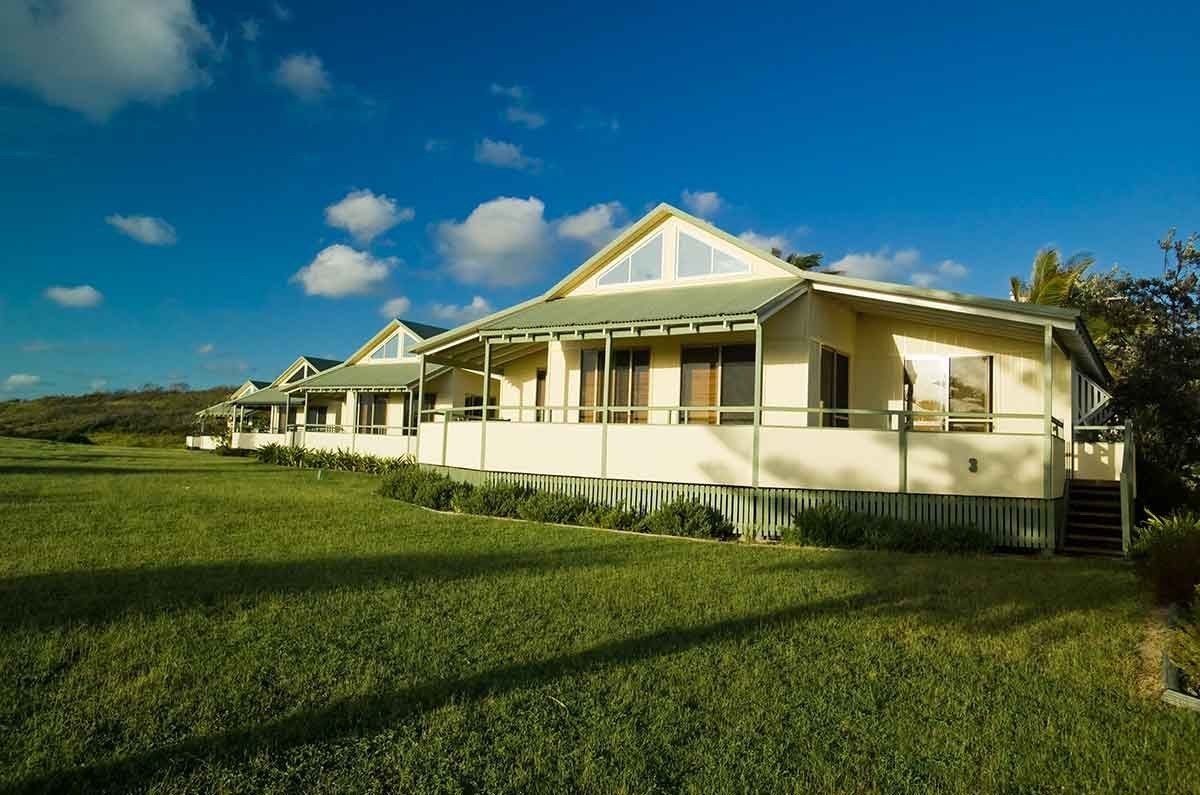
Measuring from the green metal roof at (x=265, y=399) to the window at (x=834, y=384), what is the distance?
105 ft

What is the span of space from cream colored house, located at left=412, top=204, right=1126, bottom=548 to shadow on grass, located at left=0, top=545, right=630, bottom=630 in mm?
4056

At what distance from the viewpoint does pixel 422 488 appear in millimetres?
16781

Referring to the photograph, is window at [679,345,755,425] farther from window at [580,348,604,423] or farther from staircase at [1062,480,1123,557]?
staircase at [1062,480,1123,557]

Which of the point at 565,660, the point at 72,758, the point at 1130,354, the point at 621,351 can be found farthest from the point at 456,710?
the point at 1130,354

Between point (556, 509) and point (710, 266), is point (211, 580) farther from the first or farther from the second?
point (710, 266)

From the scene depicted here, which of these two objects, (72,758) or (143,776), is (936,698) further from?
(72,758)

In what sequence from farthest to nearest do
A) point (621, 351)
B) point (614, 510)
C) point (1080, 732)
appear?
point (621, 351) < point (614, 510) < point (1080, 732)

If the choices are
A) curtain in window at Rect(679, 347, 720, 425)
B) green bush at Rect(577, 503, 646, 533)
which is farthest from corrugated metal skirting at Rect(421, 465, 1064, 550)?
curtain in window at Rect(679, 347, 720, 425)

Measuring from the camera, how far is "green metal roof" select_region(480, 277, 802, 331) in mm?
14109

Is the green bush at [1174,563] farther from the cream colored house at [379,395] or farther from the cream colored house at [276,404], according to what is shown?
the cream colored house at [276,404]

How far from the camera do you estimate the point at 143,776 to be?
12.6 ft

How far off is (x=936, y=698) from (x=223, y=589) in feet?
22.1

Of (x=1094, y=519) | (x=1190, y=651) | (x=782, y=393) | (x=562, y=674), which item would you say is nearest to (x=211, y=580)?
(x=562, y=674)

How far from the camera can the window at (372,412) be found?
32750 millimetres
